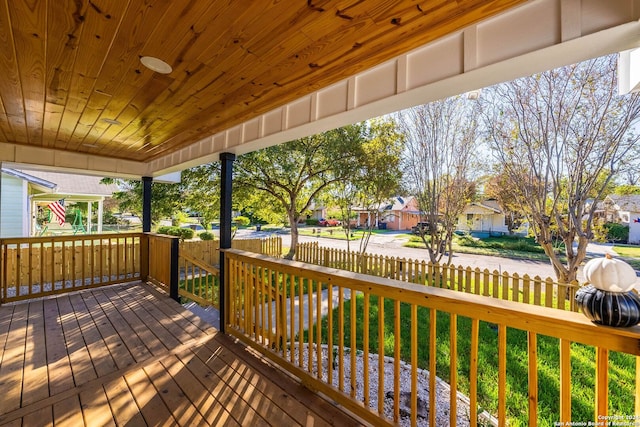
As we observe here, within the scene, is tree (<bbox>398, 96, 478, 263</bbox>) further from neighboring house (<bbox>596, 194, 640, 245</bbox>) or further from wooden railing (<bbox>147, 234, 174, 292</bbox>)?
wooden railing (<bbox>147, 234, 174, 292</bbox>)

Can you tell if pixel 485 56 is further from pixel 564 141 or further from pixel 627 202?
pixel 627 202

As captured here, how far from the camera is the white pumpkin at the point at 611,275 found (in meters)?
1.03

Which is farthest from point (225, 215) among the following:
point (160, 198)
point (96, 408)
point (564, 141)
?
point (160, 198)

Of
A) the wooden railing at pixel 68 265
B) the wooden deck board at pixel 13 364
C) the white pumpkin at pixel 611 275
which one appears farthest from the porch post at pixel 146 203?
the white pumpkin at pixel 611 275

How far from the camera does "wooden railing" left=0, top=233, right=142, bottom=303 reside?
425 cm

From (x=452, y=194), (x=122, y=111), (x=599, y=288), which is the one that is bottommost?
(x=599, y=288)

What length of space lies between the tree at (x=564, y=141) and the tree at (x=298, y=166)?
335 centimetres

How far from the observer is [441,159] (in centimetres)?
595

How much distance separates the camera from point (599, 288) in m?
1.07

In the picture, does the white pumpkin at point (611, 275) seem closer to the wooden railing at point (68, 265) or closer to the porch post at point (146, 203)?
the wooden railing at point (68, 265)

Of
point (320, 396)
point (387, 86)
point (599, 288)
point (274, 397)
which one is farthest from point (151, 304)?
point (599, 288)

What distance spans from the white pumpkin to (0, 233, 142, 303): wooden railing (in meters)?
6.12

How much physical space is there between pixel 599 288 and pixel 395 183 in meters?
5.87

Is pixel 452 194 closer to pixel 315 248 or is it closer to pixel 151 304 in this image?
pixel 315 248
